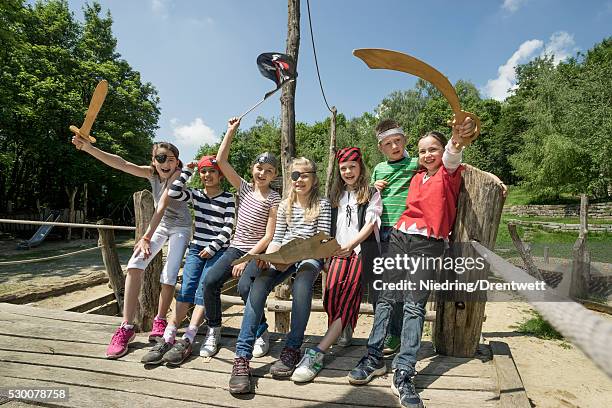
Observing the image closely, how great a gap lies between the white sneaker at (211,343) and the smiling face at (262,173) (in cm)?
119

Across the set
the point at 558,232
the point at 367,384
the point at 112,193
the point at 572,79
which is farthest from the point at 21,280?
the point at 572,79

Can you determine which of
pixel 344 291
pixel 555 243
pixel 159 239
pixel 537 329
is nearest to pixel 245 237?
pixel 159 239

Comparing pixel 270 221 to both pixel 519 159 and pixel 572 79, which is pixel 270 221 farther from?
pixel 572 79

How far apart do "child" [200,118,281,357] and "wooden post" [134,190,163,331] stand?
79 cm

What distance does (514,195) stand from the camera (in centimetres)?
2956

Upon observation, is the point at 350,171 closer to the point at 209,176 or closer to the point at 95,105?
the point at 209,176

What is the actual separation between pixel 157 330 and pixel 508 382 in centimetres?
251

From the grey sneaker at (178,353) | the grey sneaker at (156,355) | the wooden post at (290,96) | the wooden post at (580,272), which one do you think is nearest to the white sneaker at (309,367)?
the grey sneaker at (178,353)

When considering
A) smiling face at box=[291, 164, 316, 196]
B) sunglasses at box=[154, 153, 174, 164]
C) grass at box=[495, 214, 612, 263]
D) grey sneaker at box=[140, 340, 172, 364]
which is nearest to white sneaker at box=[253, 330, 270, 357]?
grey sneaker at box=[140, 340, 172, 364]

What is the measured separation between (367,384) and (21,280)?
9.98 metres

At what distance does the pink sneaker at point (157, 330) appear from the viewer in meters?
2.73

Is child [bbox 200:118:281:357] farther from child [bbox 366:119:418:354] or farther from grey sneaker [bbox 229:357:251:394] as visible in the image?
child [bbox 366:119:418:354]

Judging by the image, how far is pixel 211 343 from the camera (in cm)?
260

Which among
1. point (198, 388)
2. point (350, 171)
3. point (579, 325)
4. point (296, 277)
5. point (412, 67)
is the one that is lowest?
point (198, 388)
